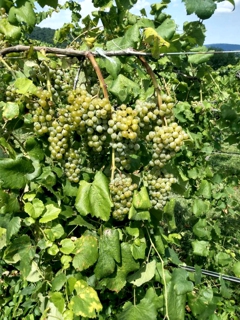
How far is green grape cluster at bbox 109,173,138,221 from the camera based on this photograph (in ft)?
5.08

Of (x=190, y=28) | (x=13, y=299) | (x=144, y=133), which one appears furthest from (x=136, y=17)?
(x=13, y=299)

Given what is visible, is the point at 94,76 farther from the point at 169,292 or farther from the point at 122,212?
the point at 169,292

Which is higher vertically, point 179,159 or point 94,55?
point 94,55

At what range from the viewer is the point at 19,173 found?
1537mm

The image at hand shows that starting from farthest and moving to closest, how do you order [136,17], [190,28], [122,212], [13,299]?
[13,299]
[136,17]
[190,28]
[122,212]

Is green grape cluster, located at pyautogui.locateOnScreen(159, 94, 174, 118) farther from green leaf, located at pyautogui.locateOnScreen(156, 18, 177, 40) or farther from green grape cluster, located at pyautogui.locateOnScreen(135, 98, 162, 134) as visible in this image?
green leaf, located at pyautogui.locateOnScreen(156, 18, 177, 40)

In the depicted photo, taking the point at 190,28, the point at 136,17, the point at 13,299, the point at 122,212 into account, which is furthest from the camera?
the point at 13,299

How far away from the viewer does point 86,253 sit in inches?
66.1

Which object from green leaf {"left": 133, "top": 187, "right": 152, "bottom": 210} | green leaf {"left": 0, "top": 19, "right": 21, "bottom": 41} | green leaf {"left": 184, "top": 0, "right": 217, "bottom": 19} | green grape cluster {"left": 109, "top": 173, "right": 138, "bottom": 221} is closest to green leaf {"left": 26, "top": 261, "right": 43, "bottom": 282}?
green grape cluster {"left": 109, "top": 173, "right": 138, "bottom": 221}

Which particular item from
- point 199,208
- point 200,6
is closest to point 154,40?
point 200,6

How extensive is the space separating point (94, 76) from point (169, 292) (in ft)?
3.90

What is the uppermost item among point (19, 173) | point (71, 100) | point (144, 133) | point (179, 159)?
point (71, 100)

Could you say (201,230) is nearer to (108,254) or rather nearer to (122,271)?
(122,271)

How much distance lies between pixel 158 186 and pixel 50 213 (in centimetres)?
54
